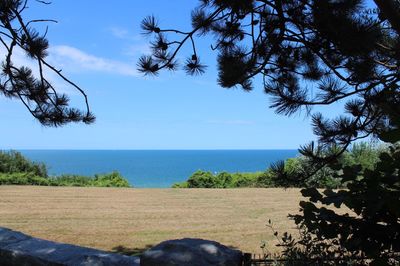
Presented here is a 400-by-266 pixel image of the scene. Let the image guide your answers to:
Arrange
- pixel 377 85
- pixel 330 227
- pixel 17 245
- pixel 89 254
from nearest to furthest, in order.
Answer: pixel 330 227, pixel 377 85, pixel 89 254, pixel 17 245

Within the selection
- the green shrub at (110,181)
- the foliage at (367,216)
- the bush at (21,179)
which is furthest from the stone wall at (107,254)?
the green shrub at (110,181)

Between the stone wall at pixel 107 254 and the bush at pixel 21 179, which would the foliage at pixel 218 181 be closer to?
the bush at pixel 21 179

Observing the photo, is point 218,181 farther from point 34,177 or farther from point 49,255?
point 49,255

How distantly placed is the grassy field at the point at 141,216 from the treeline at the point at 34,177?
7.59 feet

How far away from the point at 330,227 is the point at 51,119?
3334 millimetres

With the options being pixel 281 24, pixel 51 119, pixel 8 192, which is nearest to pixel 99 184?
pixel 8 192

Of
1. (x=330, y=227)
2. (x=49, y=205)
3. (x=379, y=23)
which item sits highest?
(x=379, y=23)

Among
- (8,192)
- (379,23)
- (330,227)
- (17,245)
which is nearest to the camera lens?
(330,227)

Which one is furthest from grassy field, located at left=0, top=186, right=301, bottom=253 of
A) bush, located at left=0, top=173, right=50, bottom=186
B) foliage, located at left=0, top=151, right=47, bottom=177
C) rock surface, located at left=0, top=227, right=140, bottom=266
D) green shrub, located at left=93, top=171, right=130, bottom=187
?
green shrub, located at left=93, top=171, right=130, bottom=187

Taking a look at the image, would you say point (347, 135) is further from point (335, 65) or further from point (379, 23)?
point (379, 23)

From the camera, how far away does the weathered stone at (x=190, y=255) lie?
11.3 feet

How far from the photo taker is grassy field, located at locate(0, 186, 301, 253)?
7824mm

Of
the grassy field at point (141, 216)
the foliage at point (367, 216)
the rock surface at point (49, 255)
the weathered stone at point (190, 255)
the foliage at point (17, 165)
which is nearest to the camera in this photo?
the foliage at point (367, 216)

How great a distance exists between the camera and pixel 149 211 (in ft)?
36.9
